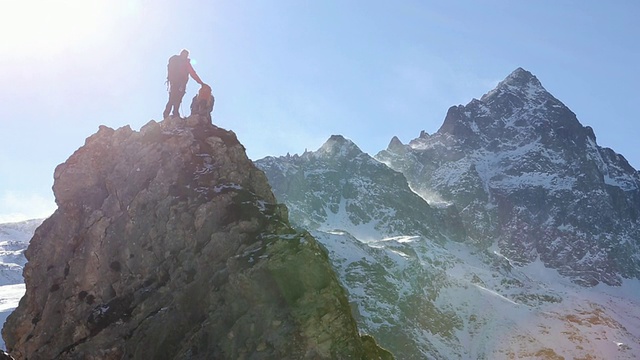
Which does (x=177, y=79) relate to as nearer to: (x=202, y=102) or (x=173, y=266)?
(x=202, y=102)

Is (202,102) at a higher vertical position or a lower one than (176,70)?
lower

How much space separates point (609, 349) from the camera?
189375 mm

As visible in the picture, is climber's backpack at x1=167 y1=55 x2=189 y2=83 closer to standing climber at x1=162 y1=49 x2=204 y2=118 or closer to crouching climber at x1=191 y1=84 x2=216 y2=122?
standing climber at x1=162 y1=49 x2=204 y2=118

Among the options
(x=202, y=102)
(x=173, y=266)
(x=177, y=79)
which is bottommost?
(x=173, y=266)

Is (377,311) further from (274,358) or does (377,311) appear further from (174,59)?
(274,358)

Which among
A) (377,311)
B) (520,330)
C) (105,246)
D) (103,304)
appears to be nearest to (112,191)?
(105,246)

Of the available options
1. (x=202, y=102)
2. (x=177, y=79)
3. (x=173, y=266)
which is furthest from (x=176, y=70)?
(x=173, y=266)

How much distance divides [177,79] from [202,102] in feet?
9.25

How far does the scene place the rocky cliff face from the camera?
23.6 meters

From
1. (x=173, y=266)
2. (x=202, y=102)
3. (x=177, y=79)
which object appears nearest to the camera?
(x=173, y=266)

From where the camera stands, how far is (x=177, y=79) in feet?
134

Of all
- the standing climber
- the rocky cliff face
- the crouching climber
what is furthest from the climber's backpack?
the rocky cliff face

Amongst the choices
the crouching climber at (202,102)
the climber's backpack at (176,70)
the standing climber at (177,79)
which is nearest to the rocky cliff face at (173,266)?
the crouching climber at (202,102)

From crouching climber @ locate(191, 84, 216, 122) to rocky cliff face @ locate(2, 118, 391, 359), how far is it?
2968 millimetres
